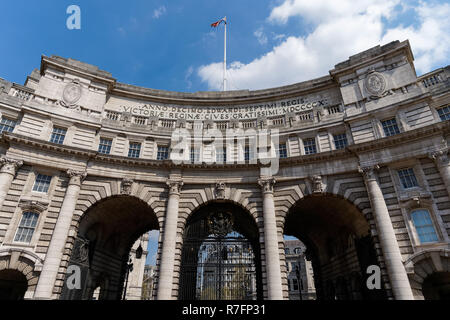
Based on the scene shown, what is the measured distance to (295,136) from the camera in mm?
26812

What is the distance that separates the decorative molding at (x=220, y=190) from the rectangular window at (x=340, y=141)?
1101 cm

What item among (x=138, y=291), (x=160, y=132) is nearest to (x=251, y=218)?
(x=160, y=132)

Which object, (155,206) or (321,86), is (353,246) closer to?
(321,86)

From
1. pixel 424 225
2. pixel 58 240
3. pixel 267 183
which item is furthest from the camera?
pixel 267 183

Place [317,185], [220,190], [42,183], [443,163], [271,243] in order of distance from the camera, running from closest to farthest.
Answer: [443,163], [271,243], [42,183], [317,185], [220,190]

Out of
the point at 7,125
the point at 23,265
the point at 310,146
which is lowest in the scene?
the point at 23,265

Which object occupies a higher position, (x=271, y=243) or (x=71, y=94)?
(x=71, y=94)

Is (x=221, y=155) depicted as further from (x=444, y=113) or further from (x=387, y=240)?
(x=444, y=113)

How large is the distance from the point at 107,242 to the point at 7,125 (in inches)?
548

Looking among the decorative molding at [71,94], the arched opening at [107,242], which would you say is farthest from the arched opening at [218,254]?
the decorative molding at [71,94]

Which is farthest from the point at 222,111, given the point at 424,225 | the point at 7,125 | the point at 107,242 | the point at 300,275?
the point at 300,275

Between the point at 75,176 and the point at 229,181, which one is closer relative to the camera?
the point at 75,176

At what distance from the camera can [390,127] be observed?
2384cm

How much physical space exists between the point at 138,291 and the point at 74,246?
3260cm
